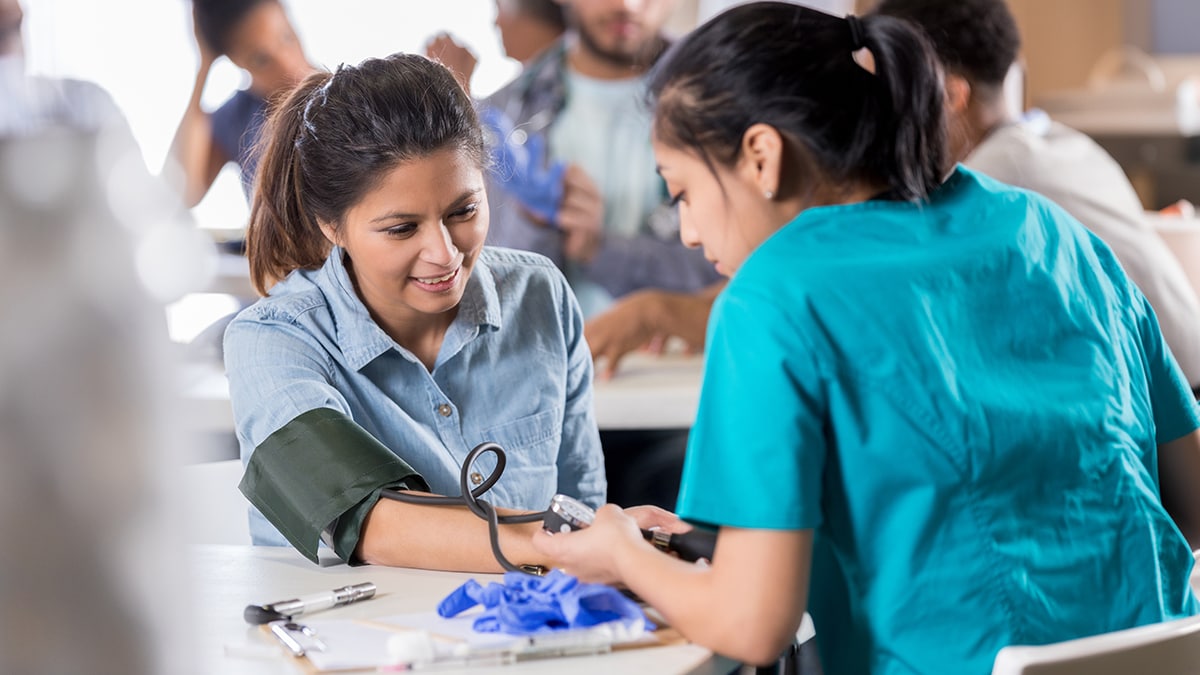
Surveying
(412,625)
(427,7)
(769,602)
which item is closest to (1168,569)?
(769,602)

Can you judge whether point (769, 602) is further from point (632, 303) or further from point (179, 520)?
point (632, 303)

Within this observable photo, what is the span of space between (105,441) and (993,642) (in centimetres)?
82

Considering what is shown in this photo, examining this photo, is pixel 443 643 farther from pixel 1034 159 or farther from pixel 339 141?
pixel 1034 159

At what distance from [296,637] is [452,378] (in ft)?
1.64

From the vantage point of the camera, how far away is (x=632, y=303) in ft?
7.59

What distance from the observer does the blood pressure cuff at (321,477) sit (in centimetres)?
108

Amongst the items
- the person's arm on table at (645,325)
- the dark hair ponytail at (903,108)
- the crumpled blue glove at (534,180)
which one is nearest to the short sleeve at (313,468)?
the dark hair ponytail at (903,108)

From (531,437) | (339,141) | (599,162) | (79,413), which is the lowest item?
(599,162)

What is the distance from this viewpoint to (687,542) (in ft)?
3.31

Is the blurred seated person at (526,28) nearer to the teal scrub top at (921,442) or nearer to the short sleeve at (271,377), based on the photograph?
the short sleeve at (271,377)

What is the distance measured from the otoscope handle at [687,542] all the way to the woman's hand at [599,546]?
0.05m

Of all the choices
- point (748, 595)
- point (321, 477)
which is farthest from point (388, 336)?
point (748, 595)

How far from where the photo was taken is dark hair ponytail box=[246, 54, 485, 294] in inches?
50.6

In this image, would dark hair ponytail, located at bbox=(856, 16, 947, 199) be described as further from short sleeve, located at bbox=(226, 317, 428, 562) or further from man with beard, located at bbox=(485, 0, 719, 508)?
man with beard, located at bbox=(485, 0, 719, 508)
